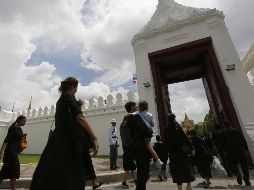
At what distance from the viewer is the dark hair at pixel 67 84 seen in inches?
130

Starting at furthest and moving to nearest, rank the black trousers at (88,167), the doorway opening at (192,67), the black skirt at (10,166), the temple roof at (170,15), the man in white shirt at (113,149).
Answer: the temple roof at (170,15)
the doorway opening at (192,67)
the man in white shirt at (113,149)
the black skirt at (10,166)
the black trousers at (88,167)

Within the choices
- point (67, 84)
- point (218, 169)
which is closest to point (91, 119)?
point (218, 169)

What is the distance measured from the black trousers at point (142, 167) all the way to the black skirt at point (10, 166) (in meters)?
2.99

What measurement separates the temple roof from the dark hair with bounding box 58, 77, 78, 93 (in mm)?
8806

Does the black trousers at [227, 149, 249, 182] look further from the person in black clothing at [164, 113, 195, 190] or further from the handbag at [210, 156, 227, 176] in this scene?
the person in black clothing at [164, 113, 195, 190]

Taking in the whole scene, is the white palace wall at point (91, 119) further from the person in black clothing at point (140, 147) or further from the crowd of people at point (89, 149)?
the person in black clothing at point (140, 147)

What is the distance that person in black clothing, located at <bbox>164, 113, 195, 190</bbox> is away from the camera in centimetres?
464

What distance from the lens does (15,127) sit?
5582 mm

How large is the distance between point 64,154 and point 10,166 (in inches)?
131

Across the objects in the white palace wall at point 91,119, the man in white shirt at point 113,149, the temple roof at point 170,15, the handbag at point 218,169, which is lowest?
the handbag at point 218,169

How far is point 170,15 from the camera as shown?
11805 mm

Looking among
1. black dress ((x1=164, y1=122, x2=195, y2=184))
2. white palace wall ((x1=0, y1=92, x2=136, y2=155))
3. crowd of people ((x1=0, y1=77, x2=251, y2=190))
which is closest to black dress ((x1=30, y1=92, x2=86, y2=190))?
crowd of people ((x1=0, y1=77, x2=251, y2=190))

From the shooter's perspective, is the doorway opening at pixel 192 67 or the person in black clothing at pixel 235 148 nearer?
the person in black clothing at pixel 235 148

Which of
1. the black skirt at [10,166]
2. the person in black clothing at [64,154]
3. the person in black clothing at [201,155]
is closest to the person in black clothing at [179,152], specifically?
the person in black clothing at [201,155]
